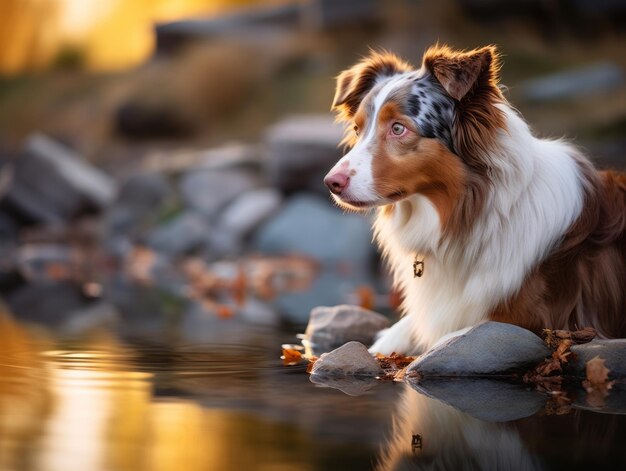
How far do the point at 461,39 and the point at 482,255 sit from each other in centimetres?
1269

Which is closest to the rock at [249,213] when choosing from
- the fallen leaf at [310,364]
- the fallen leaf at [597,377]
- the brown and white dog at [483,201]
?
the fallen leaf at [310,364]

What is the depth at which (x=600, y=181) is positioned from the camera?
4.51 metres

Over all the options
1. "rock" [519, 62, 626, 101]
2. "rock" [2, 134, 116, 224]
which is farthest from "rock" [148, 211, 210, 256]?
"rock" [519, 62, 626, 101]

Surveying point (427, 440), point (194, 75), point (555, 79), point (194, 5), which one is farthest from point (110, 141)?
point (427, 440)

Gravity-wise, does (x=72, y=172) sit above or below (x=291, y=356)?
above

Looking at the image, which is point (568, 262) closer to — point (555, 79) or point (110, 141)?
point (555, 79)

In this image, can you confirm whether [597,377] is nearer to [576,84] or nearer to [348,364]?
[348,364]

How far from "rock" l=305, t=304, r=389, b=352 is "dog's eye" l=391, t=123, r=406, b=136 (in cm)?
146

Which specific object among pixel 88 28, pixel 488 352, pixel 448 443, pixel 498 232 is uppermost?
pixel 88 28

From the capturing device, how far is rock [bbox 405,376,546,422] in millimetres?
3393

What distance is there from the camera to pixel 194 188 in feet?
44.1

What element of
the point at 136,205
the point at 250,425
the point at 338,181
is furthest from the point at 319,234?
the point at 250,425

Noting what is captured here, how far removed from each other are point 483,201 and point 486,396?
941mm

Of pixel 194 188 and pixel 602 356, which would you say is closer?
pixel 602 356
